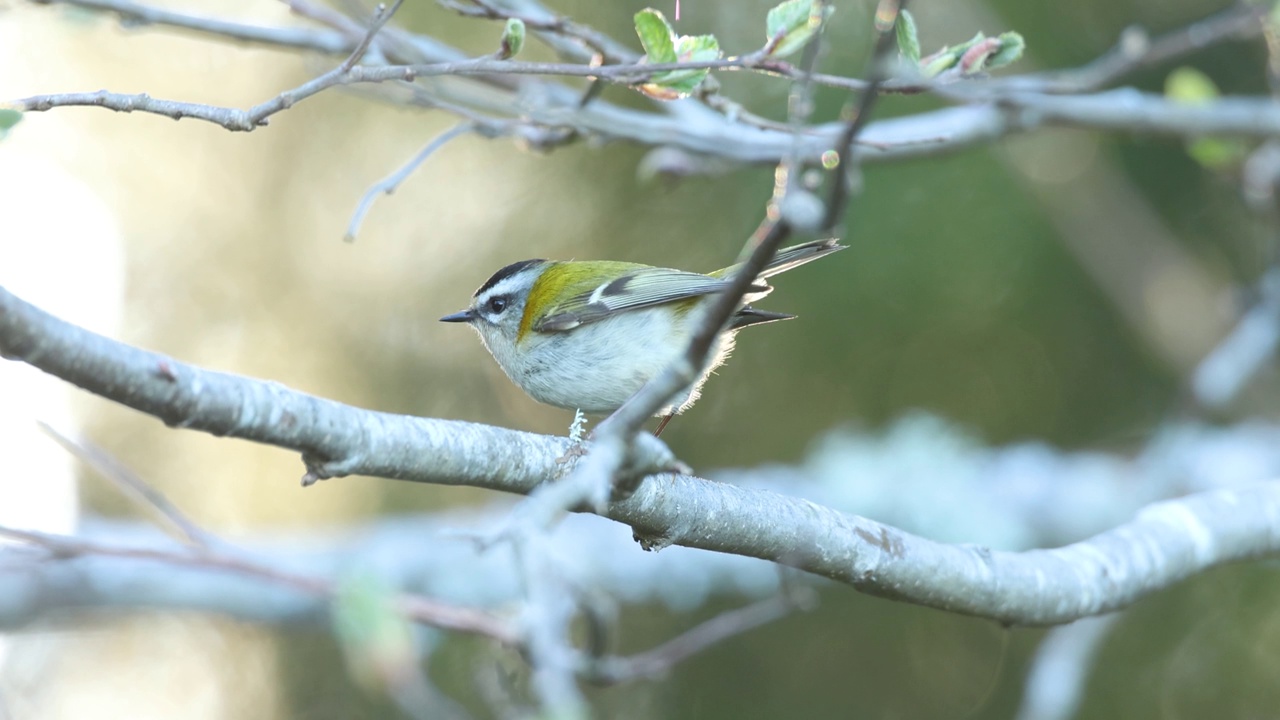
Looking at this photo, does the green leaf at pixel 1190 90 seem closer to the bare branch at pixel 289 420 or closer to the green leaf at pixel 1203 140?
the green leaf at pixel 1203 140

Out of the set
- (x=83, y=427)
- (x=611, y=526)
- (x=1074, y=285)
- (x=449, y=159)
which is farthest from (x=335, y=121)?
(x=1074, y=285)

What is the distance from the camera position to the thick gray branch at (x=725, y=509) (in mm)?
1042

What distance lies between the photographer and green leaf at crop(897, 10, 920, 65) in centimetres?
154

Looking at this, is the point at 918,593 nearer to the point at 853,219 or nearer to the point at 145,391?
the point at 145,391

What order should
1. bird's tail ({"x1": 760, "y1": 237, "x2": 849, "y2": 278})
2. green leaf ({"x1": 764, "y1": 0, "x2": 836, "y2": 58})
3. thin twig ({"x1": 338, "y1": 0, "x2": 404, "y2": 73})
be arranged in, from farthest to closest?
bird's tail ({"x1": 760, "y1": 237, "x2": 849, "y2": 278}) → green leaf ({"x1": 764, "y1": 0, "x2": 836, "y2": 58}) → thin twig ({"x1": 338, "y1": 0, "x2": 404, "y2": 73})

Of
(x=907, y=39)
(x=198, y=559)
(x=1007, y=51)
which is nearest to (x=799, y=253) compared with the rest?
(x=1007, y=51)

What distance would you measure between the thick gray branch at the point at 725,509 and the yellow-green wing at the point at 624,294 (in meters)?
1.03

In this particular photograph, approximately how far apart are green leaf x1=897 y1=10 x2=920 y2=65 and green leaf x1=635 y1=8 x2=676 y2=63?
0.33 meters

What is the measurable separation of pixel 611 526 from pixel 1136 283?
7.01 ft

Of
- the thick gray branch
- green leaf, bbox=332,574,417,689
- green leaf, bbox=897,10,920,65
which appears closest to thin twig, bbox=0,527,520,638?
green leaf, bbox=332,574,417,689

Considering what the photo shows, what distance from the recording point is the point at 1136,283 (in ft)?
13.3

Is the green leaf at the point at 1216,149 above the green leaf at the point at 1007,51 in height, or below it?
above

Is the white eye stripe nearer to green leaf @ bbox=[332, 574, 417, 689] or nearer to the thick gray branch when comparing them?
the thick gray branch

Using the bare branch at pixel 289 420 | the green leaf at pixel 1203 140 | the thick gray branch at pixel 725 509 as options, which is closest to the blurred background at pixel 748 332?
the green leaf at pixel 1203 140
